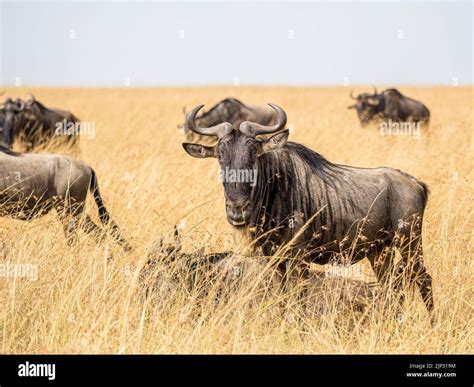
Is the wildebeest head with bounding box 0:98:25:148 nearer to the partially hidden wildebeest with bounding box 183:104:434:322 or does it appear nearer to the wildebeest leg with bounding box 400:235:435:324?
the partially hidden wildebeest with bounding box 183:104:434:322

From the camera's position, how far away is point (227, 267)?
5293mm

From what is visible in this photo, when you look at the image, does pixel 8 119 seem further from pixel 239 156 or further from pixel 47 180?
pixel 239 156

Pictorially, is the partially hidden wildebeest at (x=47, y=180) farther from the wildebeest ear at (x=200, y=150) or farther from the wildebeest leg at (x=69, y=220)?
the wildebeest ear at (x=200, y=150)

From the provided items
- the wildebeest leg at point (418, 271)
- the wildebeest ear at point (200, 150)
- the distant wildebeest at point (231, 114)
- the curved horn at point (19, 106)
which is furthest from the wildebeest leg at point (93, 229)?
the distant wildebeest at point (231, 114)

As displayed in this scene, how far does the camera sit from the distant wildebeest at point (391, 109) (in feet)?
65.5

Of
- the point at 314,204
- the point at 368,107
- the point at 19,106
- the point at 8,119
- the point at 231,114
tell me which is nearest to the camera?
the point at 314,204

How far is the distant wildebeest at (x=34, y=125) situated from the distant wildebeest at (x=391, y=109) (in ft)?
26.5

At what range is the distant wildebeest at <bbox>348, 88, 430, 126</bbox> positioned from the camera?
65.5 feet

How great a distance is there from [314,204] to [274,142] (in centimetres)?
58

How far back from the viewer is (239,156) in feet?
17.1

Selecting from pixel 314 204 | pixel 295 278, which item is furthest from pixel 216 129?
pixel 295 278
